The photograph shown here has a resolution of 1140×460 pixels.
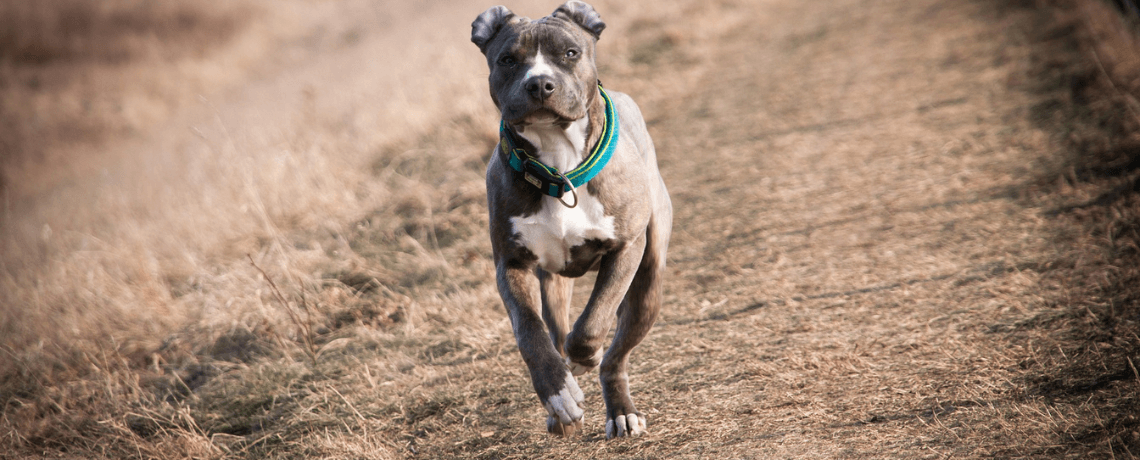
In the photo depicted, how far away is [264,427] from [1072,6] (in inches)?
404

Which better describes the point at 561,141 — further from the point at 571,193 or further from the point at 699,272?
the point at 699,272

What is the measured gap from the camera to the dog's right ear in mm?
2979

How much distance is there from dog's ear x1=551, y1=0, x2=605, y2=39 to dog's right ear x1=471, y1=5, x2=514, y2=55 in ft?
0.70

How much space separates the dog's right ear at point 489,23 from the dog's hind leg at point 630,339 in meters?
1.07

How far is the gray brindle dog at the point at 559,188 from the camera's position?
2.65 metres

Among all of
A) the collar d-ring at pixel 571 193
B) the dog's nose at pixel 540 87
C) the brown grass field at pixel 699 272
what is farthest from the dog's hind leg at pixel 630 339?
the dog's nose at pixel 540 87

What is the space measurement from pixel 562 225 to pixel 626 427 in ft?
3.16

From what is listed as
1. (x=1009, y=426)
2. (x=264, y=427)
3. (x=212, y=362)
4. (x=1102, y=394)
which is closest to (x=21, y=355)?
(x=212, y=362)

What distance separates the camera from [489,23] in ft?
9.81

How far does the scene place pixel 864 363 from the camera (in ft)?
11.4

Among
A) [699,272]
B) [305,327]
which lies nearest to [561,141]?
[699,272]

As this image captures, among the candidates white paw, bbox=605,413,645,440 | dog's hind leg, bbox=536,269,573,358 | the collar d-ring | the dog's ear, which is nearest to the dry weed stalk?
dog's hind leg, bbox=536,269,573,358

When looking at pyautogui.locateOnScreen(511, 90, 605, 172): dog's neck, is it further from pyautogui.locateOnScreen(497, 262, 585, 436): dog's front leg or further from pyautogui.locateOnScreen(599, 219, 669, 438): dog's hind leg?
pyautogui.locateOnScreen(599, 219, 669, 438): dog's hind leg

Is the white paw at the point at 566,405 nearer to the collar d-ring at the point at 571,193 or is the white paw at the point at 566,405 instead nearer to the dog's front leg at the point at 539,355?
the dog's front leg at the point at 539,355
